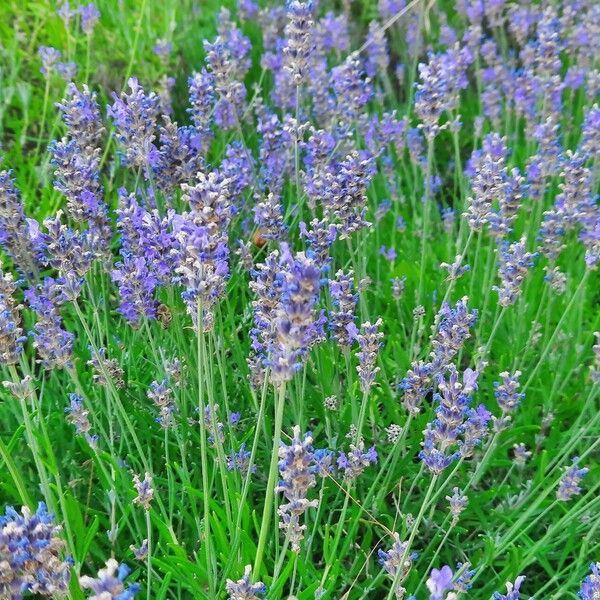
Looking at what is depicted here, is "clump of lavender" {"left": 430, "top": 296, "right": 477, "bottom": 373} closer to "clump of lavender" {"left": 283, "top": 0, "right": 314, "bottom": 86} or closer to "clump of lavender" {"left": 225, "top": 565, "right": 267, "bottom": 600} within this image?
"clump of lavender" {"left": 225, "top": 565, "right": 267, "bottom": 600}

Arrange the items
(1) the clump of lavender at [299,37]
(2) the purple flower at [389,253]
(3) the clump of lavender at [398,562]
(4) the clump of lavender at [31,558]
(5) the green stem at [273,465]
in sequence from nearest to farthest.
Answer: (4) the clump of lavender at [31,558]
(5) the green stem at [273,465]
(3) the clump of lavender at [398,562]
(1) the clump of lavender at [299,37]
(2) the purple flower at [389,253]

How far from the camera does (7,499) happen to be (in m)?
2.26

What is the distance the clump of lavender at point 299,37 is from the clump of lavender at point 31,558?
4.99 ft

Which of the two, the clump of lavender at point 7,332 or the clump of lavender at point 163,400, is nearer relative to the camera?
the clump of lavender at point 7,332

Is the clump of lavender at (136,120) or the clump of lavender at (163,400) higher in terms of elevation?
the clump of lavender at (136,120)

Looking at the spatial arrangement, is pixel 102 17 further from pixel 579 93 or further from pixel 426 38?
pixel 579 93

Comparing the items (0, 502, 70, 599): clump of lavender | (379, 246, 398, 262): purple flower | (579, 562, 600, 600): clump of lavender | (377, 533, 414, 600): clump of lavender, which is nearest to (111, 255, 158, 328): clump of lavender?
(0, 502, 70, 599): clump of lavender

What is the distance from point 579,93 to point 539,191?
174cm

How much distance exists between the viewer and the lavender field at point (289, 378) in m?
1.60

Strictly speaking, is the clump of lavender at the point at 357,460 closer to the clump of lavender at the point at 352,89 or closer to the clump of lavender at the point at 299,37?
the clump of lavender at the point at 299,37

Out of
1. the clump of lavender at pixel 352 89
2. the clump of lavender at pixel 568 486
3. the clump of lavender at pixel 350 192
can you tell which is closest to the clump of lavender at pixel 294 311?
the clump of lavender at pixel 350 192

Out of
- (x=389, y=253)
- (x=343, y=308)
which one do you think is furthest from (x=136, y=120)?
(x=389, y=253)

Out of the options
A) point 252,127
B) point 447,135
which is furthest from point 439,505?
point 447,135

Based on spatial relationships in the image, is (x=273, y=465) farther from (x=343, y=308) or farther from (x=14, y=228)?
(x=14, y=228)
